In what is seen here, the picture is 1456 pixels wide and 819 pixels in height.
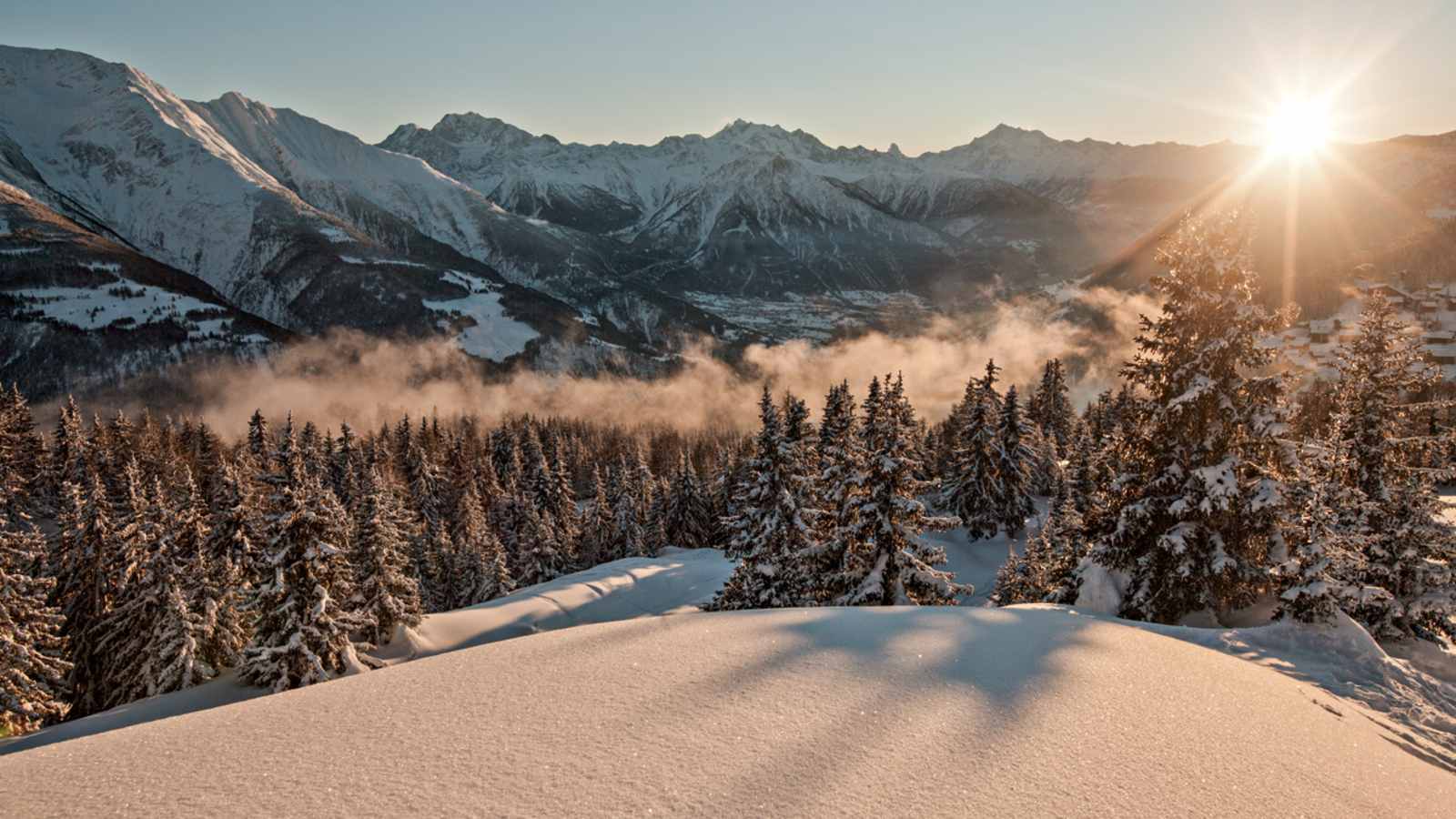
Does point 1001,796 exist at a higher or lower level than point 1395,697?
Answer: higher

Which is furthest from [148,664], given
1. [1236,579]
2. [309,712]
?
[1236,579]

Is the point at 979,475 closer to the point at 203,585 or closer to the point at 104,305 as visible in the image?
the point at 203,585

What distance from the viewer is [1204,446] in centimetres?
1448

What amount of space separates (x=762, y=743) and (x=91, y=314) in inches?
8534

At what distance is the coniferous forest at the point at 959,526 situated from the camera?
14156mm

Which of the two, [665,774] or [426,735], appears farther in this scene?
[426,735]

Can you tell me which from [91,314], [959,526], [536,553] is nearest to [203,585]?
[536,553]

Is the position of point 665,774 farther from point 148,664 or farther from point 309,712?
point 148,664

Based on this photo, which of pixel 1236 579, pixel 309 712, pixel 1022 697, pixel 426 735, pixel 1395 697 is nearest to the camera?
pixel 426 735

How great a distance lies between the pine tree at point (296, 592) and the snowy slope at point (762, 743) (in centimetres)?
1736

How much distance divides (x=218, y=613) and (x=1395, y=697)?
123 feet

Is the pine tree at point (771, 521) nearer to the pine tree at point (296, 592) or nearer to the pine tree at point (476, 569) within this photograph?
the pine tree at point (296, 592)

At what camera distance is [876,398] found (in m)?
24.2

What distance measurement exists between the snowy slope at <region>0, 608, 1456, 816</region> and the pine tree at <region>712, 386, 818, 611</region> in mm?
15664
